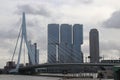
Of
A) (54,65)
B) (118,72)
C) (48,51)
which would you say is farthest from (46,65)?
(118,72)

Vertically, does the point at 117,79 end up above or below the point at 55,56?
below

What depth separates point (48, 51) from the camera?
196m

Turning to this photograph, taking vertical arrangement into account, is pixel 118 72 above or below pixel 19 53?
below

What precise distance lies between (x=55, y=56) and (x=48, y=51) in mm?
4896

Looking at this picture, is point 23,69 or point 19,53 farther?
point 23,69

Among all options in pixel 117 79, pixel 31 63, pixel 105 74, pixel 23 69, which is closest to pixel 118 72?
pixel 117 79

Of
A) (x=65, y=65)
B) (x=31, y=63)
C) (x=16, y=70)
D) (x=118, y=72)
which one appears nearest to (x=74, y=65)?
(x=65, y=65)

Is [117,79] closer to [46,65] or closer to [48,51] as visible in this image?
[46,65]

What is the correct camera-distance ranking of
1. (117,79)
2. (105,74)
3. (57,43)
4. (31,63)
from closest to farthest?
(117,79), (105,74), (31,63), (57,43)

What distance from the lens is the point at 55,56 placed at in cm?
19912

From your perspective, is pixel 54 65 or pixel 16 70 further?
pixel 16 70

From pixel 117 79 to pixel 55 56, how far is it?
12629 cm

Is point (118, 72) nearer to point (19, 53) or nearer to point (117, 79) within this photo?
point (117, 79)

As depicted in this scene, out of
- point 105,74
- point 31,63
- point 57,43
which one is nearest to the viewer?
point 105,74
